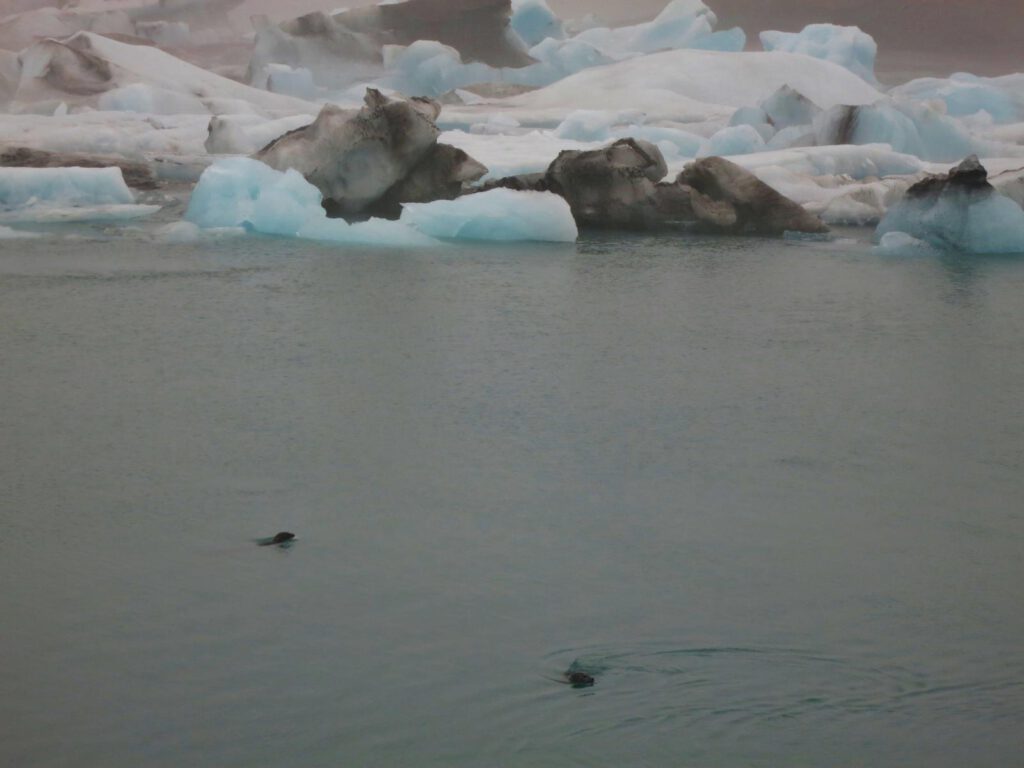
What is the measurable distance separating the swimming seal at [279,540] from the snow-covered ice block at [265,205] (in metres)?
7.39

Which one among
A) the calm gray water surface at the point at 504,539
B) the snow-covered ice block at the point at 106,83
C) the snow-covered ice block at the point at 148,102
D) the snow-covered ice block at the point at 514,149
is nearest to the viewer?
the calm gray water surface at the point at 504,539

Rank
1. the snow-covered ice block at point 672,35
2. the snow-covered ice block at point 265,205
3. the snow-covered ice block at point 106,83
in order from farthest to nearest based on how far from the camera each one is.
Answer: the snow-covered ice block at point 672,35 < the snow-covered ice block at point 106,83 < the snow-covered ice block at point 265,205

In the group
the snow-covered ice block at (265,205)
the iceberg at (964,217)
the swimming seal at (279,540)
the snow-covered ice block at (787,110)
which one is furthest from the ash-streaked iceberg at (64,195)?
the snow-covered ice block at (787,110)

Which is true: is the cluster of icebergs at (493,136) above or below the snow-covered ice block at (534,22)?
below

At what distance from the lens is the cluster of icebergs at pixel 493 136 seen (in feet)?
38.1

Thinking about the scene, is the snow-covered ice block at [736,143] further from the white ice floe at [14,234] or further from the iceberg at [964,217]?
the white ice floe at [14,234]

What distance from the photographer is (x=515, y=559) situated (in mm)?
3779

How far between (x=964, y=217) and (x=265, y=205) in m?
5.97

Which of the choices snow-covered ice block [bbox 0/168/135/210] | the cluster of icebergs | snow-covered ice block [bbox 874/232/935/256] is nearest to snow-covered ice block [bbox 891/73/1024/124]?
the cluster of icebergs

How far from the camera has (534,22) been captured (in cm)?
3631

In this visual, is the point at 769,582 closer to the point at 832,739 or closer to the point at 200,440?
the point at 832,739

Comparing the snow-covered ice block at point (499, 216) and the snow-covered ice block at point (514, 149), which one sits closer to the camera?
the snow-covered ice block at point (499, 216)

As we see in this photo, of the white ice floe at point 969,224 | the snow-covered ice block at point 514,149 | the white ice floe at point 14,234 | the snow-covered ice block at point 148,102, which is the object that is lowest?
the white ice floe at point 14,234

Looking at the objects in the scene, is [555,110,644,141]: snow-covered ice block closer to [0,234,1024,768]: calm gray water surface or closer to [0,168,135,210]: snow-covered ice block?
[0,168,135,210]: snow-covered ice block
